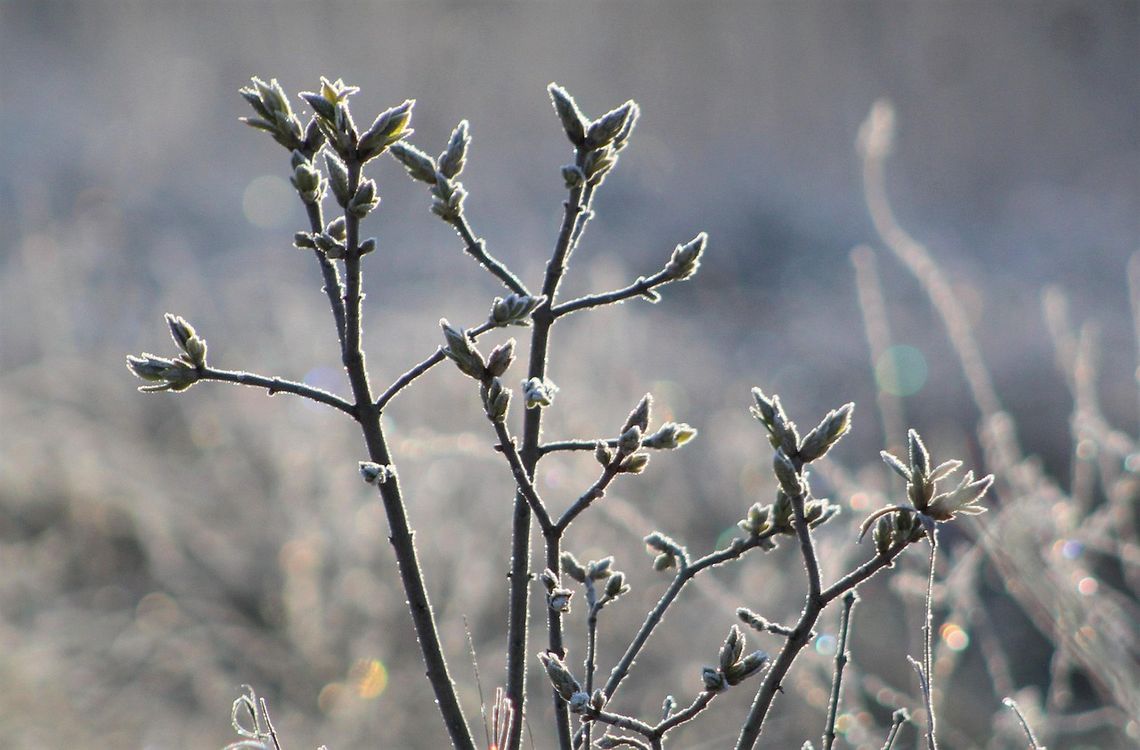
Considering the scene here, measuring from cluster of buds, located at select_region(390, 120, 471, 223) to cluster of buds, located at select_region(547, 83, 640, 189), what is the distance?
1.9 inches

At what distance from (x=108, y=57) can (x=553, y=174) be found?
10.8 feet

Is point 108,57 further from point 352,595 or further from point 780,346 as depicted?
point 352,595

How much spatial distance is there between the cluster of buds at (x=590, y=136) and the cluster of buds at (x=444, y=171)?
5 centimetres

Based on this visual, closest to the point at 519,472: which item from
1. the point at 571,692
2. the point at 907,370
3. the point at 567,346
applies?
the point at 571,692

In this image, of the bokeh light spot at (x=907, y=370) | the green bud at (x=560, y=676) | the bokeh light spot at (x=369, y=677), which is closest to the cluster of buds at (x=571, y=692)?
the green bud at (x=560, y=676)

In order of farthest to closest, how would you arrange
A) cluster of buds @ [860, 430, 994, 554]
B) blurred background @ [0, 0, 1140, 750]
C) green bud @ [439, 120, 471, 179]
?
1. blurred background @ [0, 0, 1140, 750]
2. green bud @ [439, 120, 471, 179]
3. cluster of buds @ [860, 430, 994, 554]

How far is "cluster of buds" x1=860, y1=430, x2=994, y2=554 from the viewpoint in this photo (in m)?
0.38

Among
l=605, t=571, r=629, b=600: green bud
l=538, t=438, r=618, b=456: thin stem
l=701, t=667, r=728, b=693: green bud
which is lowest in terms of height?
l=701, t=667, r=728, b=693: green bud

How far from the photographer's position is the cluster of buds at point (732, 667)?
43 cm

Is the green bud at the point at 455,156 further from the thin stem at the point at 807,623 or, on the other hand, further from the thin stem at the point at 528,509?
the thin stem at the point at 807,623

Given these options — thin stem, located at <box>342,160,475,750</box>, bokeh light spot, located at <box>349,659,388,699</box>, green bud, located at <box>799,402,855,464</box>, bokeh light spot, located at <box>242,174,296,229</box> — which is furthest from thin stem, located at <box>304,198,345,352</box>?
bokeh light spot, located at <box>242,174,296,229</box>

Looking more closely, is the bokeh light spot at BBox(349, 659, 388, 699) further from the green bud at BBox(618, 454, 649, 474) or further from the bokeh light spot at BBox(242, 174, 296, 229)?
the bokeh light spot at BBox(242, 174, 296, 229)

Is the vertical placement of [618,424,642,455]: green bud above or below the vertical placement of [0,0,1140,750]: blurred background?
below

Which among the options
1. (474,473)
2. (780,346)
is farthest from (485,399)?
(780,346)
